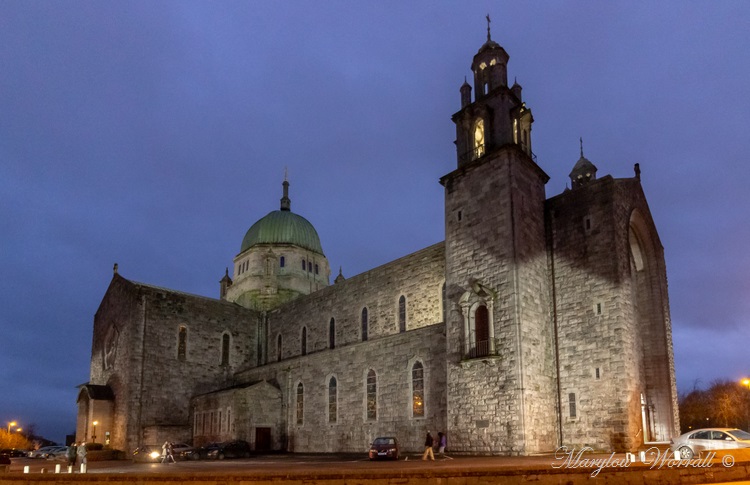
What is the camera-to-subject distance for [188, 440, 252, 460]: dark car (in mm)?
33250

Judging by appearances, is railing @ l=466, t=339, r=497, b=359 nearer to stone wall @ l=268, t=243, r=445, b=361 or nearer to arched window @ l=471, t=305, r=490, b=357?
arched window @ l=471, t=305, r=490, b=357

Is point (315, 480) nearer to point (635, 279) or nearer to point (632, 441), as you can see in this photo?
point (632, 441)

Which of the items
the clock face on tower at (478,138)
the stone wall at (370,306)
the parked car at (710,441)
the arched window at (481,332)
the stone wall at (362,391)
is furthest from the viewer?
the stone wall at (370,306)

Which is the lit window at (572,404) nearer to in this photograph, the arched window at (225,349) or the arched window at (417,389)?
the arched window at (417,389)

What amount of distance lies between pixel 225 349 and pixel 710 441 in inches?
1332

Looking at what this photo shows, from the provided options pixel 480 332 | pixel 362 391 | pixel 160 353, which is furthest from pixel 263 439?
pixel 480 332

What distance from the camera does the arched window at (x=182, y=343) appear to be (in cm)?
4328

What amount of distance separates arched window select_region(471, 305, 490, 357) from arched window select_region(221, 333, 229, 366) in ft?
78.7

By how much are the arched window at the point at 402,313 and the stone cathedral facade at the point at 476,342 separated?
97mm

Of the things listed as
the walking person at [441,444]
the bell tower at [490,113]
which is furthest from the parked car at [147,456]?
the bell tower at [490,113]

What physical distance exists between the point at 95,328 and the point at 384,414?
2879 centimetres

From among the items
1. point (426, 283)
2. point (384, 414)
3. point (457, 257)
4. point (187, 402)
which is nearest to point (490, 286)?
point (457, 257)

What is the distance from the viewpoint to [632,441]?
24844 mm

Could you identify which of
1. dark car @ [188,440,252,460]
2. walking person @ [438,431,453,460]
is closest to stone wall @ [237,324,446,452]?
walking person @ [438,431,453,460]
